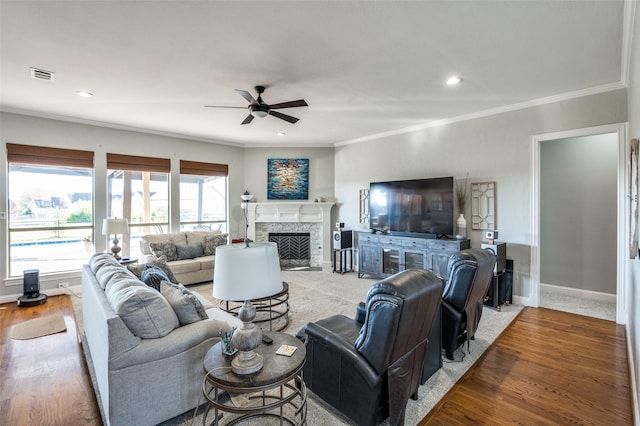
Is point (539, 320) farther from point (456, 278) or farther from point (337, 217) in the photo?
point (337, 217)

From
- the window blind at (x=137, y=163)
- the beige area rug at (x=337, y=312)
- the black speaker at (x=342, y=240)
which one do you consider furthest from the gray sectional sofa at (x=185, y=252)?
the black speaker at (x=342, y=240)

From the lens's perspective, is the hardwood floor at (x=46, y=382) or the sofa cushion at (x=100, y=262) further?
the sofa cushion at (x=100, y=262)

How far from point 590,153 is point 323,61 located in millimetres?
4255

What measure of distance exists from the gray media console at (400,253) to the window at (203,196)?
328cm

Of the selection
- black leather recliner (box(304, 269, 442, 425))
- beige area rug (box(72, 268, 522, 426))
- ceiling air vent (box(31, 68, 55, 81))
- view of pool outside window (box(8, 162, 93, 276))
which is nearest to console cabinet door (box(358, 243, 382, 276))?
beige area rug (box(72, 268, 522, 426))

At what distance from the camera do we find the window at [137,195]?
5430 millimetres

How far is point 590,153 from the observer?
4410 millimetres

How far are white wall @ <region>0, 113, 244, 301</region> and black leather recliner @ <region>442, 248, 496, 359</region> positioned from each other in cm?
531

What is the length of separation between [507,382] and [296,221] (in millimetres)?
5042

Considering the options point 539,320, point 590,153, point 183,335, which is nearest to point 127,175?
point 183,335

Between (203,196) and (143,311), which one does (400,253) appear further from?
(203,196)

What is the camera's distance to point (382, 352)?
66.7 inches

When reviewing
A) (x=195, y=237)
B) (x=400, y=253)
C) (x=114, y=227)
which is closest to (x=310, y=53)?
(x=400, y=253)

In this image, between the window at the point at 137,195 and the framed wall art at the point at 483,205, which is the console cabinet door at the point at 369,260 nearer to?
the framed wall art at the point at 483,205
